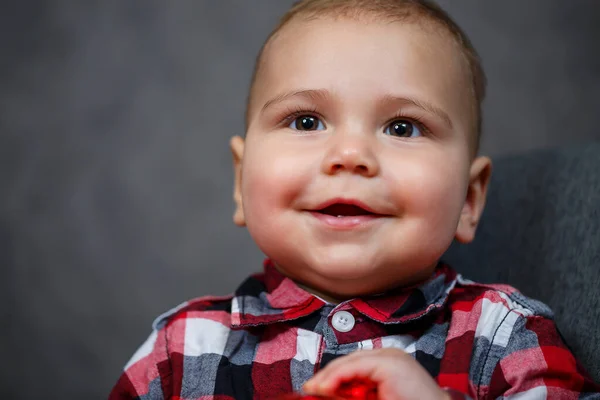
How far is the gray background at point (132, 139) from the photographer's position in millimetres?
1729

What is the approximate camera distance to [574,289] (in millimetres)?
1060

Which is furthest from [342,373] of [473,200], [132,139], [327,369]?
[132,139]

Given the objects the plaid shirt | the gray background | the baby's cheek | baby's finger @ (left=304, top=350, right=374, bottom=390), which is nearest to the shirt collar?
the plaid shirt

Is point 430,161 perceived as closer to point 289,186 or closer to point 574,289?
point 289,186

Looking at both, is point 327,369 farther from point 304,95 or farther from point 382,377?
point 304,95

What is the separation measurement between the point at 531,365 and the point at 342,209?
312 millimetres

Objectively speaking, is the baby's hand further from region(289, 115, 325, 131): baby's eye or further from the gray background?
the gray background

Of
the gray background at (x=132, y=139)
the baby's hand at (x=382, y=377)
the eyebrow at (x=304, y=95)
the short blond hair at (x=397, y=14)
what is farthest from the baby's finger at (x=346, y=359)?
the gray background at (x=132, y=139)

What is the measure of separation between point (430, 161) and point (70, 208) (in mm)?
1120

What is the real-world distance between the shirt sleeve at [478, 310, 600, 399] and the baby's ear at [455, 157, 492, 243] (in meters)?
0.18

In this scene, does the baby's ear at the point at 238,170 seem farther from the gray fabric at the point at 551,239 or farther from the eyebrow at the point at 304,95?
the gray fabric at the point at 551,239

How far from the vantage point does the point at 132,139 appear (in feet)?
5.84

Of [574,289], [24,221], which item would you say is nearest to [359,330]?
[574,289]

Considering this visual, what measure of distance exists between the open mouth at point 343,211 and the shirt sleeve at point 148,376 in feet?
1.07
